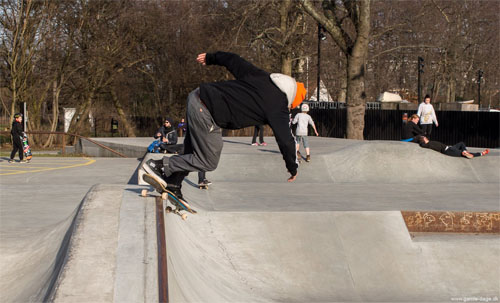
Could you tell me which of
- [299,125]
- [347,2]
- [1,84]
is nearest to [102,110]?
[1,84]

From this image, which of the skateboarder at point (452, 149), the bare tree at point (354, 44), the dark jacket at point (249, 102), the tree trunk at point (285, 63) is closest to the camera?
the dark jacket at point (249, 102)

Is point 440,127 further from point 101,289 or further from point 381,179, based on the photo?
point 101,289

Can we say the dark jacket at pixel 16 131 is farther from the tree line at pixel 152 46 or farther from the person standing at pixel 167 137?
the tree line at pixel 152 46

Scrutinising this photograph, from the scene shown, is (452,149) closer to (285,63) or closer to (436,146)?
(436,146)

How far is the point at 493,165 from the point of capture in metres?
12.7

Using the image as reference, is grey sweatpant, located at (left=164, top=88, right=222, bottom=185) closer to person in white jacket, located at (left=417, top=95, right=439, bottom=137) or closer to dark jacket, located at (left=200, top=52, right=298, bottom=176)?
dark jacket, located at (left=200, top=52, right=298, bottom=176)

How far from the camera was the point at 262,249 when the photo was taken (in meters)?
6.67

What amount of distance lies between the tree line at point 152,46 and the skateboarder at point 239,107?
58.9ft

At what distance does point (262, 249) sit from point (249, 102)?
2.08 meters

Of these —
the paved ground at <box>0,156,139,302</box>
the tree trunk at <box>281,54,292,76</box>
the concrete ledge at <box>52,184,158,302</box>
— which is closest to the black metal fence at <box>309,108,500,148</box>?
the tree trunk at <box>281,54,292,76</box>

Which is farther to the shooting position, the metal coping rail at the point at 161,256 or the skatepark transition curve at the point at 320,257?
the skatepark transition curve at the point at 320,257

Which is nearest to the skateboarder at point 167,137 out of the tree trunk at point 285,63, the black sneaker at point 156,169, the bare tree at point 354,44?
the black sneaker at point 156,169

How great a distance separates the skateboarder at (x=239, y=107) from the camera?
5.27 m

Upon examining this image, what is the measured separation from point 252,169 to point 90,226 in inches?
285
